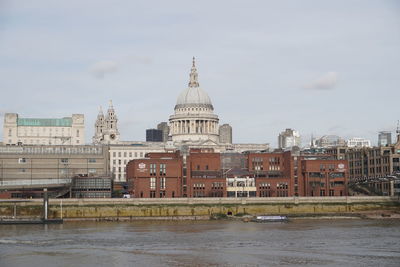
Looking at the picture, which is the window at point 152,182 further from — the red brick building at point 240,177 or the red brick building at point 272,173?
the red brick building at point 272,173

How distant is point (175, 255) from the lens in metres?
80.2

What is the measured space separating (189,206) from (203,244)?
45231mm

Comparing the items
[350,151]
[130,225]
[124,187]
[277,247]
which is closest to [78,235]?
[130,225]

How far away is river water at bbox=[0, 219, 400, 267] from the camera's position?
7662cm

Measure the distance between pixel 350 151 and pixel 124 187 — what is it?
49.6m

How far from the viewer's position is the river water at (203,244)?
76625 millimetres

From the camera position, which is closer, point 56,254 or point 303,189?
point 56,254

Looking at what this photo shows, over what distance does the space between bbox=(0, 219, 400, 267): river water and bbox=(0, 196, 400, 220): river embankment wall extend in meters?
12.9

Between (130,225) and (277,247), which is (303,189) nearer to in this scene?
(130,225)

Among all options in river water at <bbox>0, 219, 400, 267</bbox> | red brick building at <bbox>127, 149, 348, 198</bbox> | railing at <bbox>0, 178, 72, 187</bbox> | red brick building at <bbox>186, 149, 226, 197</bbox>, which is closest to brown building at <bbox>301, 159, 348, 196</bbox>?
red brick building at <bbox>127, 149, 348, 198</bbox>

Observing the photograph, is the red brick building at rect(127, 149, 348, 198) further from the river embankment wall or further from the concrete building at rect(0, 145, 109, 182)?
the concrete building at rect(0, 145, 109, 182)

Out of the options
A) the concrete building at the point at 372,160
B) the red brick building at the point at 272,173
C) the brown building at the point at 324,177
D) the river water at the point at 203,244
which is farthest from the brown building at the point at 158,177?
the concrete building at the point at 372,160

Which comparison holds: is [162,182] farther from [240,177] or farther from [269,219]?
[269,219]

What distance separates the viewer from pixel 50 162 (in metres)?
177
